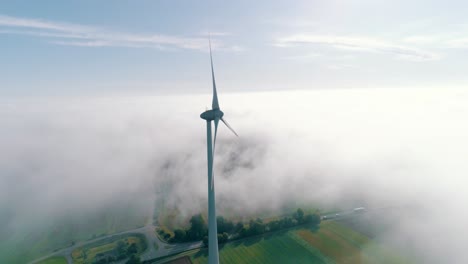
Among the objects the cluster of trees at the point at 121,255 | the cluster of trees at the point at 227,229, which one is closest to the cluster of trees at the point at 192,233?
the cluster of trees at the point at 227,229

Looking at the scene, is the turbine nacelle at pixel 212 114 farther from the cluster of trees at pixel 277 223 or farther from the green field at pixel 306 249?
the cluster of trees at pixel 277 223

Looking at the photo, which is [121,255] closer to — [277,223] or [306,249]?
[277,223]

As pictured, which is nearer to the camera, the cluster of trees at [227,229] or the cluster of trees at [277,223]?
the cluster of trees at [227,229]

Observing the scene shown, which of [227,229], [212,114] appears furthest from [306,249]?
[212,114]

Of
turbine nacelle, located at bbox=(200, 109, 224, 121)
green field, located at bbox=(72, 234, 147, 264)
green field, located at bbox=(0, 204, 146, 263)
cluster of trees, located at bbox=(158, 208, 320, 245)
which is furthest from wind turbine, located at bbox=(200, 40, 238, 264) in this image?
green field, located at bbox=(0, 204, 146, 263)

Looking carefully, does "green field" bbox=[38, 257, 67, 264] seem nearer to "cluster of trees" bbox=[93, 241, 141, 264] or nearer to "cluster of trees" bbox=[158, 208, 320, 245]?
"cluster of trees" bbox=[93, 241, 141, 264]

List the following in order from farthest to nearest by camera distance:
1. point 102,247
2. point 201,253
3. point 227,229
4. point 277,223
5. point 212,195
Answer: point 277,223 < point 227,229 < point 102,247 < point 201,253 < point 212,195

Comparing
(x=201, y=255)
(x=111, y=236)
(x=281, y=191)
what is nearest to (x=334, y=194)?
(x=281, y=191)
